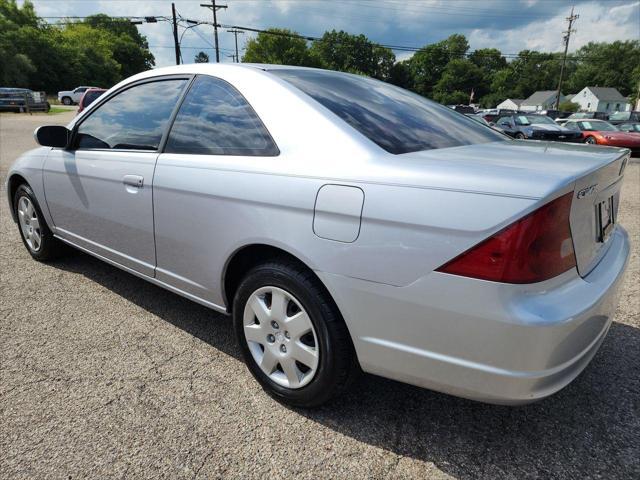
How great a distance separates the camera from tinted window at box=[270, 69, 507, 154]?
1.98 m

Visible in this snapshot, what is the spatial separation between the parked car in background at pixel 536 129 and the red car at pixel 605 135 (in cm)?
44

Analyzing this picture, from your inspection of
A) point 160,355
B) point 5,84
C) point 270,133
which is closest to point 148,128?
point 270,133

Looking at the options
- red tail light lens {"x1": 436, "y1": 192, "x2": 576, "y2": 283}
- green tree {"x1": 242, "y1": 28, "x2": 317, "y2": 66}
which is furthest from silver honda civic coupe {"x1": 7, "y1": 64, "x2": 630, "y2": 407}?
green tree {"x1": 242, "y1": 28, "x2": 317, "y2": 66}

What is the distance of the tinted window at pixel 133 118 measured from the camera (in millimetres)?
2629

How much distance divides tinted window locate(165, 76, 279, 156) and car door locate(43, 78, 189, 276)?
145 millimetres

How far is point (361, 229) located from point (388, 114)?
0.82 meters

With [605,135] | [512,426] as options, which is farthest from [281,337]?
[605,135]

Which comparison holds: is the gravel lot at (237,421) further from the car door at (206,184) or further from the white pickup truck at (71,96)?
the white pickup truck at (71,96)

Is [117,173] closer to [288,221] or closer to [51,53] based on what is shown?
[288,221]

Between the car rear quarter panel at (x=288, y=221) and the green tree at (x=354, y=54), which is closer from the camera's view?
the car rear quarter panel at (x=288, y=221)

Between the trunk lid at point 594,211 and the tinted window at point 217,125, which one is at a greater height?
the tinted window at point 217,125

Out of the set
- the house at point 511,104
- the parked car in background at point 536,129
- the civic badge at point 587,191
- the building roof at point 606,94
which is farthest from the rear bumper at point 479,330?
the house at point 511,104

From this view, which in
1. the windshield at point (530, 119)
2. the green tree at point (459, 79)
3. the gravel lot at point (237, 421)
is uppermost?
the green tree at point (459, 79)

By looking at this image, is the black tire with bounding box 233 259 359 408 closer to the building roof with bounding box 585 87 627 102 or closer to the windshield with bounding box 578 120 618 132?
the windshield with bounding box 578 120 618 132
